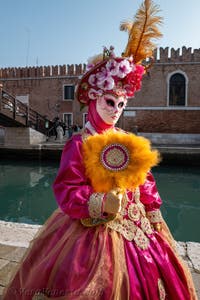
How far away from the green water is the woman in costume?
3.58 metres

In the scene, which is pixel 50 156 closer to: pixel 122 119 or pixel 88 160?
pixel 122 119

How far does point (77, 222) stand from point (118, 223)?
0.18m

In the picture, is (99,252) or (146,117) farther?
(146,117)

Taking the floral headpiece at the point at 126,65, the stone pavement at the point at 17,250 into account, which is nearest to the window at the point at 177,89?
the stone pavement at the point at 17,250

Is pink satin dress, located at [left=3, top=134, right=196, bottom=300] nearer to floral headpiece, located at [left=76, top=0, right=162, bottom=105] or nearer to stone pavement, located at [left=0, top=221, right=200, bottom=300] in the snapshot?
floral headpiece, located at [left=76, top=0, right=162, bottom=105]

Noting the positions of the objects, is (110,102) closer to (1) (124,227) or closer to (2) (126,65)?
(2) (126,65)

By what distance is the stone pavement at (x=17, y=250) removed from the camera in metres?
2.04

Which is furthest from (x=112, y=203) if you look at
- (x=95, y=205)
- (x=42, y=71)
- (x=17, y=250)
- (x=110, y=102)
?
(x=42, y=71)

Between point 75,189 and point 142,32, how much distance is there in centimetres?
88

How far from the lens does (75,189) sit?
1.32 m

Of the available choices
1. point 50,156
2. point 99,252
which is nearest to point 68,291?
point 99,252

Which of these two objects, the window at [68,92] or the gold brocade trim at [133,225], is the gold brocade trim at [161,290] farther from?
the window at [68,92]

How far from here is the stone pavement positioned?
6.71 ft

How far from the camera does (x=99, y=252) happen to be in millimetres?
1257
